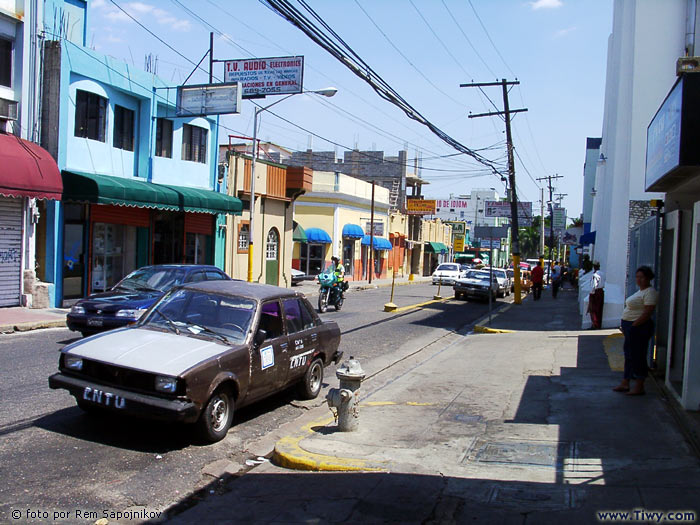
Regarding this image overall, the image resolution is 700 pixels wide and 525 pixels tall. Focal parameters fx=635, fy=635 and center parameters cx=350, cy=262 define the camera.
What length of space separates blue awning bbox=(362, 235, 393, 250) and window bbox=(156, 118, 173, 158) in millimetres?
25843

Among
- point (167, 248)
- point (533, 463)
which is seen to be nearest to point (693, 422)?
point (533, 463)

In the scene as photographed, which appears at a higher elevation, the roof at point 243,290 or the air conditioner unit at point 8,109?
the air conditioner unit at point 8,109

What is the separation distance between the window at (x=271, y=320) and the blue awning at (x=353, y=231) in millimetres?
35803

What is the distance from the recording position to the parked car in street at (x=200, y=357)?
19.8ft

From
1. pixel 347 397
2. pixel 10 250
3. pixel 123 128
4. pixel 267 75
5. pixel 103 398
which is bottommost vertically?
pixel 347 397

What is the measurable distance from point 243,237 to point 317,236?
12626mm

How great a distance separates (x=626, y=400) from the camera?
813 centimetres

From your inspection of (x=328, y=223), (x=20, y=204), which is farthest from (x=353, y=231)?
(x=20, y=204)

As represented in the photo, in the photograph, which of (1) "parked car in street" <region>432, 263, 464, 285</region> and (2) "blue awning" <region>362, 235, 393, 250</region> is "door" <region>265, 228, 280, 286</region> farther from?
(2) "blue awning" <region>362, 235, 393, 250</region>

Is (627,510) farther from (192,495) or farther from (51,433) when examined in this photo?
(51,433)

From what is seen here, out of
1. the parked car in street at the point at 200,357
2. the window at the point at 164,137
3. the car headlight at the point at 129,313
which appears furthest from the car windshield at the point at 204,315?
the window at the point at 164,137

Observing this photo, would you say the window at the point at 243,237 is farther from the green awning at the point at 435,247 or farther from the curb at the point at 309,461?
the green awning at the point at 435,247

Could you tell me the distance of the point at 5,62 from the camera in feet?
54.7

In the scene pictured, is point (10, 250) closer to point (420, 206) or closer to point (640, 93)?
point (640, 93)
